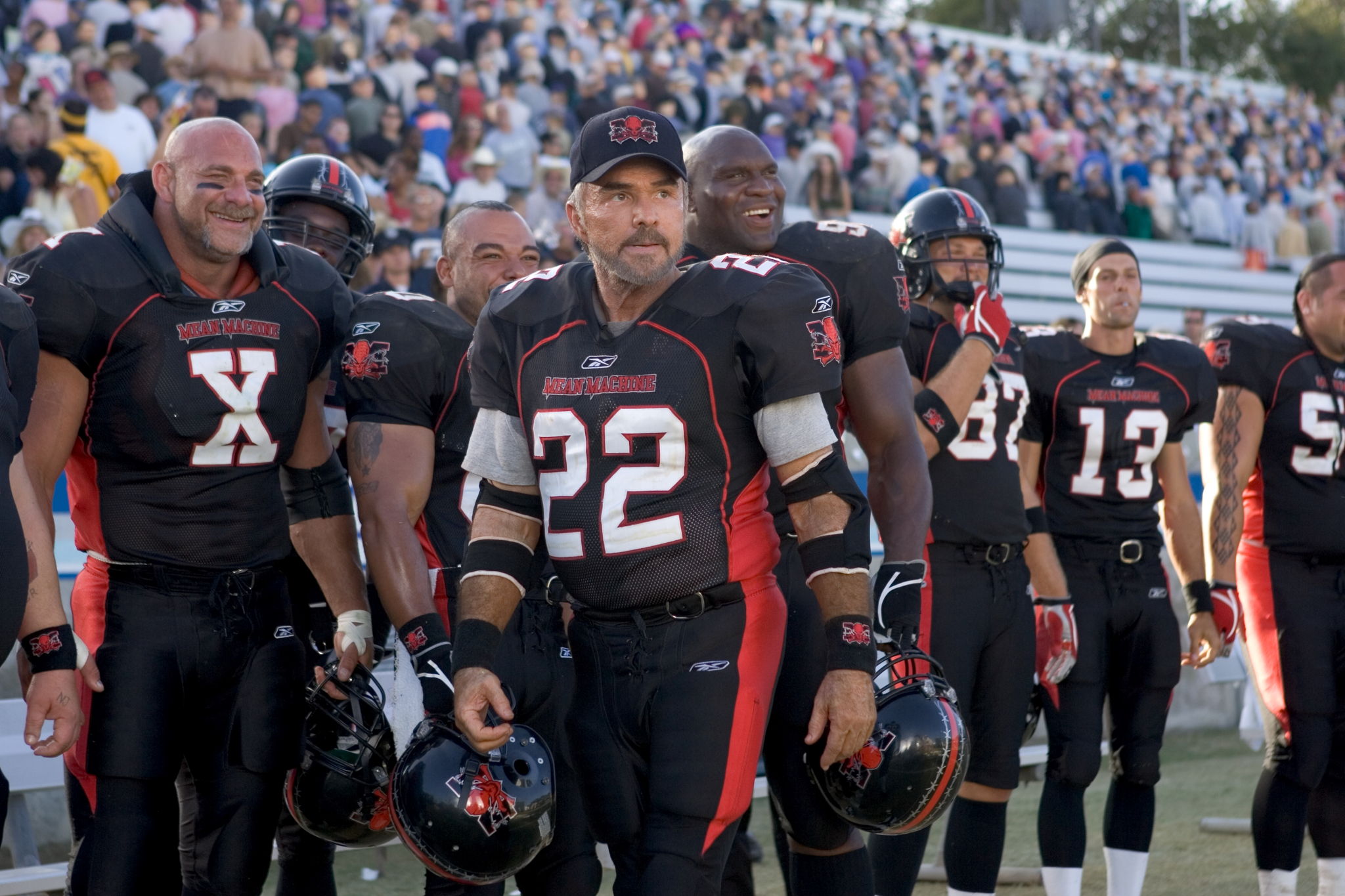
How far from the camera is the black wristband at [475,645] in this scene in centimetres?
297

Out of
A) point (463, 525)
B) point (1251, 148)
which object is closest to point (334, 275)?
point (463, 525)

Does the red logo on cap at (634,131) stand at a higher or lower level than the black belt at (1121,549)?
higher

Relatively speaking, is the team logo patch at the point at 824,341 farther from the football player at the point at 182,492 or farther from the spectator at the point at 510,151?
the spectator at the point at 510,151

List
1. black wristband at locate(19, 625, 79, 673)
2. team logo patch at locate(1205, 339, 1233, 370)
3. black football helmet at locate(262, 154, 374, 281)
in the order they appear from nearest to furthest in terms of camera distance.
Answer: black wristband at locate(19, 625, 79, 673)
black football helmet at locate(262, 154, 374, 281)
team logo patch at locate(1205, 339, 1233, 370)

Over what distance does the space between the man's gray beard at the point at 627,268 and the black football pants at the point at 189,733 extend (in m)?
1.32

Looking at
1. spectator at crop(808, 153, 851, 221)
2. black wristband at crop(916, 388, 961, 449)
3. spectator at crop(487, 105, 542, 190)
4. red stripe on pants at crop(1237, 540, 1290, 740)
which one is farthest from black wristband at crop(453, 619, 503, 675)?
spectator at crop(808, 153, 851, 221)

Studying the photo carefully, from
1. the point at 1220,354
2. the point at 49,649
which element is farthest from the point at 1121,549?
the point at 49,649

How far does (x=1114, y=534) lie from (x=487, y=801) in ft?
9.20

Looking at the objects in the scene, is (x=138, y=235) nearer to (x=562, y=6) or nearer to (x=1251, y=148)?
(x=562, y=6)

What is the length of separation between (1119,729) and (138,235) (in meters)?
3.37

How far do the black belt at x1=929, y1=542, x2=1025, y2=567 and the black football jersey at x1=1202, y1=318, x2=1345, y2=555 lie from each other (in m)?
1.21

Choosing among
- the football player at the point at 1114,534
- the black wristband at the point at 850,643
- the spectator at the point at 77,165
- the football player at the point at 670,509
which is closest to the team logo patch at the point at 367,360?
the football player at the point at 670,509

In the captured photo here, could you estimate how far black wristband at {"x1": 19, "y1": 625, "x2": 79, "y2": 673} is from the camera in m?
3.13

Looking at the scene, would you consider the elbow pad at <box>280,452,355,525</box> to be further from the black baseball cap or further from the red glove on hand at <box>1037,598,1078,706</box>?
the red glove on hand at <box>1037,598,1078,706</box>
